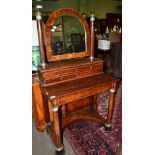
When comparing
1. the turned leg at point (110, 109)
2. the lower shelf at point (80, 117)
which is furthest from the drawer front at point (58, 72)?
the lower shelf at point (80, 117)

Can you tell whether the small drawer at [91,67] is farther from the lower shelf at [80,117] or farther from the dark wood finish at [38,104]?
the lower shelf at [80,117]

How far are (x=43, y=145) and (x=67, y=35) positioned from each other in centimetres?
137

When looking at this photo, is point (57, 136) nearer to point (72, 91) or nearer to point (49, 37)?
point (72, 91)

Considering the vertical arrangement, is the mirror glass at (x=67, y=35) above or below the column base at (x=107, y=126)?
above

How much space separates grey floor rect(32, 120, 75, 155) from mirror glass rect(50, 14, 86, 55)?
113 cm

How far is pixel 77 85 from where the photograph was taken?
1.70 meters

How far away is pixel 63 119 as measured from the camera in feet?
7.27

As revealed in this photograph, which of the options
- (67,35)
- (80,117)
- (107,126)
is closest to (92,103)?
(80,117)

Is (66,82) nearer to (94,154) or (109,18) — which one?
(94,154)

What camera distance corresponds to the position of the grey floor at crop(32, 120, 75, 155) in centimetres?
188

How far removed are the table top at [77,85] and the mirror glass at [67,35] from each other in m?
0.35

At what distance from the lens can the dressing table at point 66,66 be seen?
161cm

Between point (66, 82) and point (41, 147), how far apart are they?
2.87 ft
